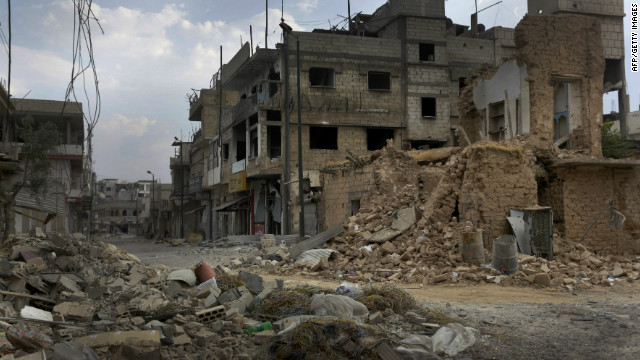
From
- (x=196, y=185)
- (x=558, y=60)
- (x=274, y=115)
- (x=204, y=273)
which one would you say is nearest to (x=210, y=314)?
(x=204, y=273)

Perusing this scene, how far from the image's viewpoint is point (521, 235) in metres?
12.8

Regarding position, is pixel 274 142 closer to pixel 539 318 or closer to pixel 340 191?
pixel 340 191

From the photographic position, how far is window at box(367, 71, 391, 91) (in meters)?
30.1

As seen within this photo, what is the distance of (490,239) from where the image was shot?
13.0 m

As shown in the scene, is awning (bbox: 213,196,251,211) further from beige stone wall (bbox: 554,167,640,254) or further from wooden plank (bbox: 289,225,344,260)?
beige stone wall (bbox: 554,167,640,254)

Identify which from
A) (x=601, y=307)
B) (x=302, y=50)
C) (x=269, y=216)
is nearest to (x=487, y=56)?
(x=302, y=50)

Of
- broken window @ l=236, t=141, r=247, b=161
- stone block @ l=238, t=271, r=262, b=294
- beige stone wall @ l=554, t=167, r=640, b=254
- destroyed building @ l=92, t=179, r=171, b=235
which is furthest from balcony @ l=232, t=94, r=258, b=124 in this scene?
destroyed building @ l=92, t=179, r=171, b=235

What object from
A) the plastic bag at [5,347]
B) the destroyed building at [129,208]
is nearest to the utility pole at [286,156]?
the plastic bag at [5,347]

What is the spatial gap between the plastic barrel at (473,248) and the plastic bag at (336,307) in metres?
5.40

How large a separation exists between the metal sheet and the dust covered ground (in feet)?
6.62

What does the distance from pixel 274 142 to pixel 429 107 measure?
9.53 metres

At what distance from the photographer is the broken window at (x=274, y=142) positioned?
29.8 metres

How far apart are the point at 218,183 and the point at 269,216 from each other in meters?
8.08

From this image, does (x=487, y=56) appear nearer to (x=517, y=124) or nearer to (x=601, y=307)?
(x=517, y=124)
